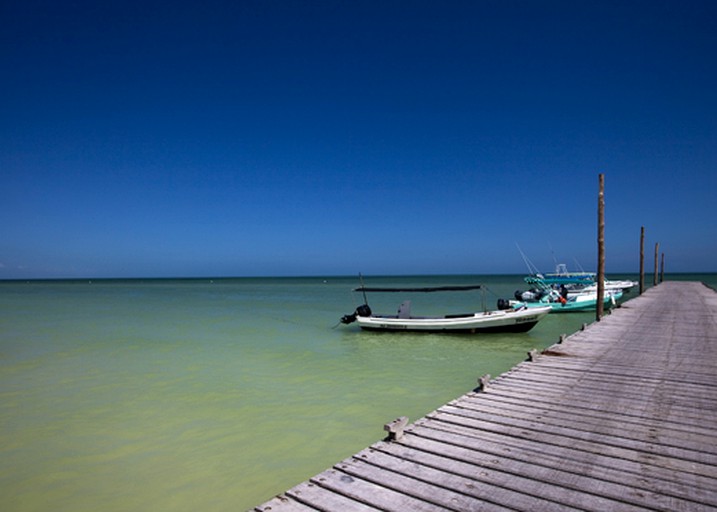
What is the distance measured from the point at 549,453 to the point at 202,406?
8.63 metres

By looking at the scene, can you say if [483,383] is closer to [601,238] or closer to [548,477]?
[548,477]

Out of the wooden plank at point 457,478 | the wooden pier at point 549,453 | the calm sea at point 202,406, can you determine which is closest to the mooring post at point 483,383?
the wooden pier at point 549,453

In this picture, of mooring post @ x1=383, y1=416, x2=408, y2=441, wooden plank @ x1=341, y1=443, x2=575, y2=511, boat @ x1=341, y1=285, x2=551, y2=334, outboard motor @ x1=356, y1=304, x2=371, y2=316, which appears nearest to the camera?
wooden plank @ x1=341, y1=443, x2=575, y2=511

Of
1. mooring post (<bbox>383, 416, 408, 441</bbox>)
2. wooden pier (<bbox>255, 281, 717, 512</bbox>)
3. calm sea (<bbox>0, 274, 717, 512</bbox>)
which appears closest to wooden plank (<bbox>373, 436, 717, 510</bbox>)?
wooden pier (<bbox>255, 281, 717, 512</bbox>)

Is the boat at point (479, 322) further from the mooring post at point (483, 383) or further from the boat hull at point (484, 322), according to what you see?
the mooring post at point (483, 383)

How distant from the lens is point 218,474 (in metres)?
6.89

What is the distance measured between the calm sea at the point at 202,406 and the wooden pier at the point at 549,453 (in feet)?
8.76

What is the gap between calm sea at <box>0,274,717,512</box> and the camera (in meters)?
6.68

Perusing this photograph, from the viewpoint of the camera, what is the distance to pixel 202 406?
1042 cm

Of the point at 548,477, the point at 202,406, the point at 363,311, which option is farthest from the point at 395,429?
the point at 363,311

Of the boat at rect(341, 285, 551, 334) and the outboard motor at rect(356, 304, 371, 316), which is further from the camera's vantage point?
the outboard motor at rect(356, 304, 371, 316)

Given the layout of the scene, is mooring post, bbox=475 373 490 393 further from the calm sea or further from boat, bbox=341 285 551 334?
boat, bbox=341 285 551 334

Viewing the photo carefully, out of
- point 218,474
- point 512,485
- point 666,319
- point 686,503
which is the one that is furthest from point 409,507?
point 666,319

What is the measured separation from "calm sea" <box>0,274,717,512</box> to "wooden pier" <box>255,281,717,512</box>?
8.76 feet
